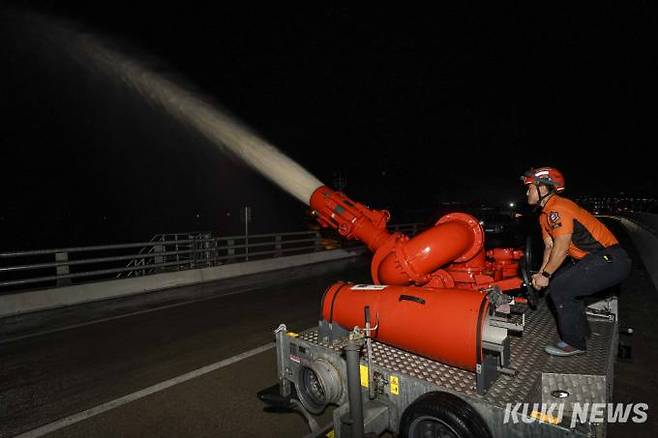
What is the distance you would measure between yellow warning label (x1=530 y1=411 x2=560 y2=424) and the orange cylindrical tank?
1.66ft

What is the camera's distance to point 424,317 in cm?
328

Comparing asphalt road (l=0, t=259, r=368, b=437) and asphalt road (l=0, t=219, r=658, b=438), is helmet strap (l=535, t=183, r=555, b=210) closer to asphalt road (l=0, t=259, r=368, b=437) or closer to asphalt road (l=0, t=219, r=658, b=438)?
asphalt road (l=0, t=219, r=658, b=438)

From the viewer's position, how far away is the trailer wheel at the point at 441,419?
8.59 feet

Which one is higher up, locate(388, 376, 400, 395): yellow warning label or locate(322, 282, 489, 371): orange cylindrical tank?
locate(322, 282, 489, 371): orange cylindrical tank

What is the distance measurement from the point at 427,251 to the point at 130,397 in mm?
3720

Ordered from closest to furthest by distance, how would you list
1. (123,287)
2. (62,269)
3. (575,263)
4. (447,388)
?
1. (447,388)
2. (575,263)
3. (62,269)
4. (123,287)

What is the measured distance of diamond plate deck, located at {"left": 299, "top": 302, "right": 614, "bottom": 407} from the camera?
9.32 ft

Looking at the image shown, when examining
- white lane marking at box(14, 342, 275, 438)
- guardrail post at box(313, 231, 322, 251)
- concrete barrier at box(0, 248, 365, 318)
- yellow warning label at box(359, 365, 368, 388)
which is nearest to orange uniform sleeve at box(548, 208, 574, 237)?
yellow warning label at box(359, 365, 368, 388)

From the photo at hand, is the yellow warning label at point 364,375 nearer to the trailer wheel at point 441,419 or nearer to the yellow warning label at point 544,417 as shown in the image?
the trailer wheel at point 441,419

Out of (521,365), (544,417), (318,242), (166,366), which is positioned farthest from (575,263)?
(318,242)

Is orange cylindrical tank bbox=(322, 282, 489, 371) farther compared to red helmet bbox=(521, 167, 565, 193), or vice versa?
red helmet bbox=(521, 167, 565, 193)

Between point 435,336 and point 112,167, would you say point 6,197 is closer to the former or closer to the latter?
point 112,167

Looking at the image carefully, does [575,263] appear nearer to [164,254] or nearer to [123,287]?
[123,287]

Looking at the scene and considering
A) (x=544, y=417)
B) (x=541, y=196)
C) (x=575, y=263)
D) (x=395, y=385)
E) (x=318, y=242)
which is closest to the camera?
(x=544, y=417)
